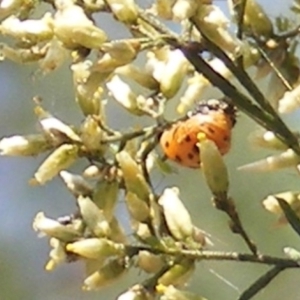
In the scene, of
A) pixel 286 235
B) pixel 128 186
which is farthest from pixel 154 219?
pixel 286 235

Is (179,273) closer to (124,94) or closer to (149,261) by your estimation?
(149,261)

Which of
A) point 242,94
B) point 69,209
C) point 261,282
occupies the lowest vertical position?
point 69,209

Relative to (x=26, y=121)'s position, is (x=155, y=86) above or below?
above

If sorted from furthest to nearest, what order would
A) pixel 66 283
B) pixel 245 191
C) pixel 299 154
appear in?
1. pixel 66 283
2. pixel 245 191
3. pixel 299 154

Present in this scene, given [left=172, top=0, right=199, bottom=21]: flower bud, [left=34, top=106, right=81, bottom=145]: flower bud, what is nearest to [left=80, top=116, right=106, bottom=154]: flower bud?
[left=34, top=106, right=81, bottom=145]: flower bud

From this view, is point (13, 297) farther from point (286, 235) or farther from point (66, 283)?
point (286, 235)

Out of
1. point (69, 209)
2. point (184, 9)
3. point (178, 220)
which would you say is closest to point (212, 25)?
point (184, 9)
